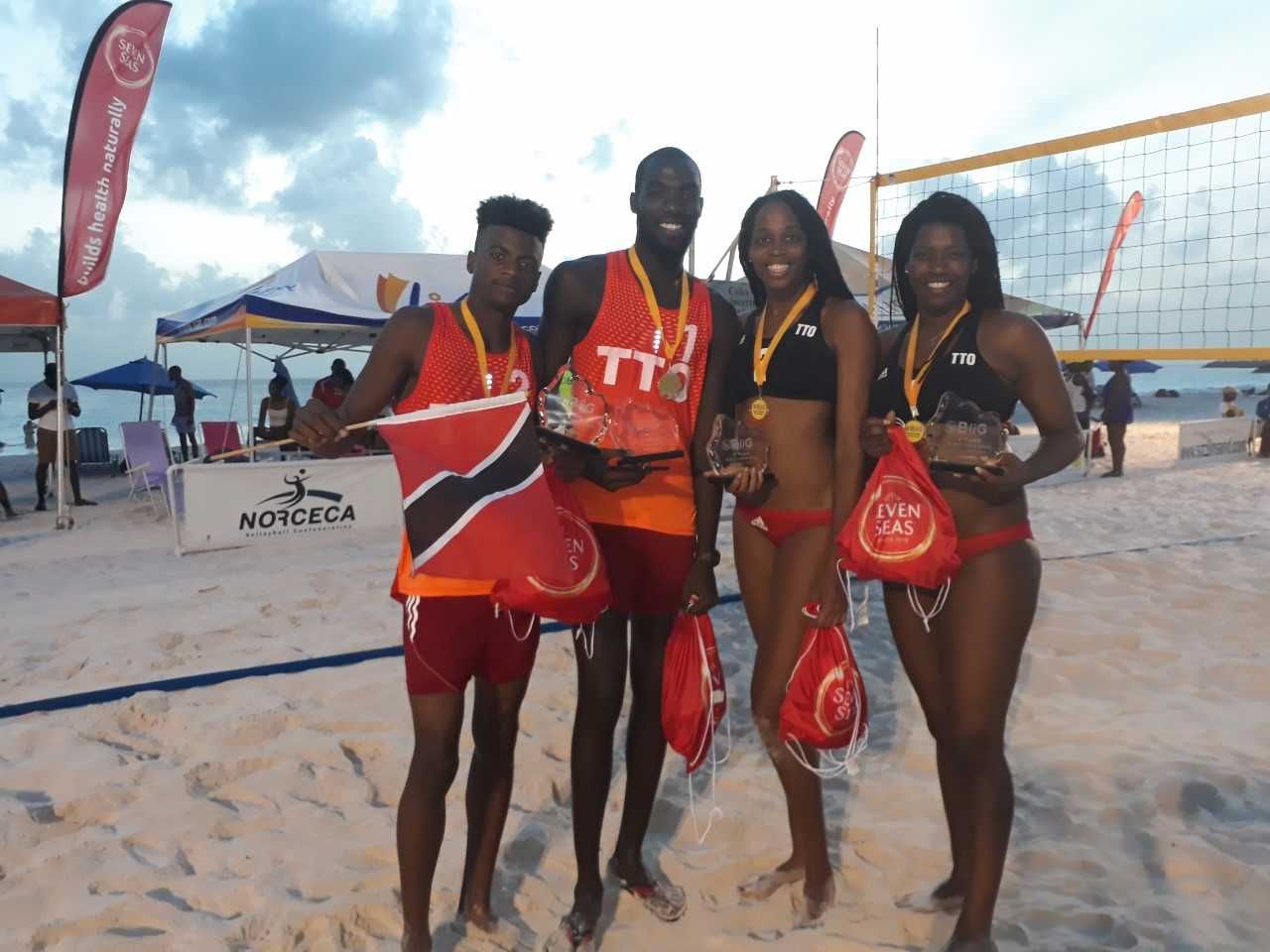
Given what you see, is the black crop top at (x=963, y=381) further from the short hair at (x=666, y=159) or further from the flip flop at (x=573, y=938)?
the flip flop at (x=573, y=938)

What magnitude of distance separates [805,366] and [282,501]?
21.7 ft

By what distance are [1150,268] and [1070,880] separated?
19.4 feet

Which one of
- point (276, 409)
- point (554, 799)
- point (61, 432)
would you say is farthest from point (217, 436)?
point (554, 799)

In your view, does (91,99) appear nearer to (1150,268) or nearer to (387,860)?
(387,860)

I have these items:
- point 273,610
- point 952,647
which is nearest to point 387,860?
point 952,647

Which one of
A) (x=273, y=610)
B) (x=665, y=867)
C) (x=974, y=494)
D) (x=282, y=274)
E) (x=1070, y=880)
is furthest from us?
(x=282, y=274)

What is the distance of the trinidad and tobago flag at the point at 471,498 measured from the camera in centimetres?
200

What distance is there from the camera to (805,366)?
2.33 meters

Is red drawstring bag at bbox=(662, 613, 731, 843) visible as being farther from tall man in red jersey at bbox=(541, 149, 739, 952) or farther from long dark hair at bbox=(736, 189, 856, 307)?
long dark hair at bbox=(736, 189, 856, 307)

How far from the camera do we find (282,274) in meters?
10.6

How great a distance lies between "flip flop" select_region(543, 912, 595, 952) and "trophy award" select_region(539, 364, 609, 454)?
125cm

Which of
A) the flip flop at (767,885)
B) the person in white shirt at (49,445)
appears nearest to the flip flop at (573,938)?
the flip flop at (767,885)

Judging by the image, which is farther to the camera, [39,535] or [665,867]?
[39,535]

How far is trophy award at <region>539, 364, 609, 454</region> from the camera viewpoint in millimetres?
2199
